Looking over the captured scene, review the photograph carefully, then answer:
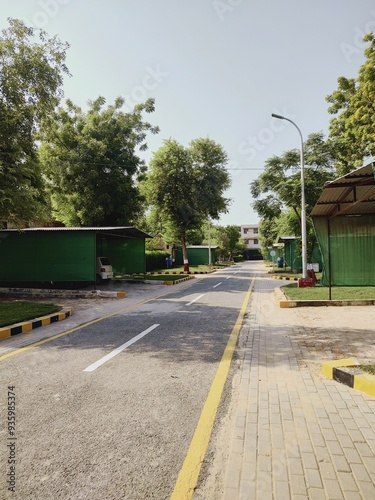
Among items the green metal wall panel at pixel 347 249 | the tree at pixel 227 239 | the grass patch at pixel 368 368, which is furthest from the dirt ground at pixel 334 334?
the tree at pixel 227 239

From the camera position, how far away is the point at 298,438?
2852mm

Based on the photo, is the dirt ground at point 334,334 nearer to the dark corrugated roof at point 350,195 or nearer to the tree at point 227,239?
the dark corrugated roof at point 350,195

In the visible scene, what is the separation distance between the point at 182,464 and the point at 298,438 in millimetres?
1031

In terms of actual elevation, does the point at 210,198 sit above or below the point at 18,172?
above

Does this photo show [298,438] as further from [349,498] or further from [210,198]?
[210,198]

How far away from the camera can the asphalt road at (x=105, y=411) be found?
2379mm

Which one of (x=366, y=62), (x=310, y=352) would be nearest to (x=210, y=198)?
(x=366, y=62)

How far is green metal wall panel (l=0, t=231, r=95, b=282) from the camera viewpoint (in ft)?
51.4

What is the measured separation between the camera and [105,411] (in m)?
3.42

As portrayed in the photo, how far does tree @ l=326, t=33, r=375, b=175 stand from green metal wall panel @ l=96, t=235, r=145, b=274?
13908 millimetres

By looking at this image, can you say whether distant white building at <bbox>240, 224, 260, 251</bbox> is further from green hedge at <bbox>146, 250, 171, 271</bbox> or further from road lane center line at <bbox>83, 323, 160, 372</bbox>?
road lane center line at <bbox>83, 323, 160, 372</bbox>

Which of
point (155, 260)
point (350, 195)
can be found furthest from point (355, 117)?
point (155, 260)

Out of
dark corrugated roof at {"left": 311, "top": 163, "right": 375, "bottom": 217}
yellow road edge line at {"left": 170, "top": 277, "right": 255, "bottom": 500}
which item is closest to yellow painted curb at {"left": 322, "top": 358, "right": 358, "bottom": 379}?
yellow road edge line at {"left": 170, "top": 277, "right": 255, "bottom": 500}

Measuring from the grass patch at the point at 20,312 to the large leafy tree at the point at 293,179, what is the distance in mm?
17351
